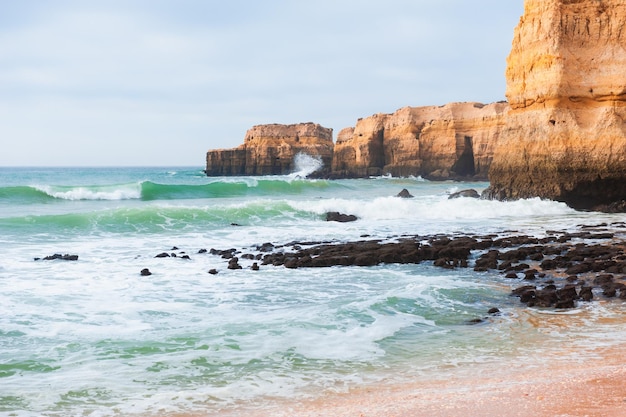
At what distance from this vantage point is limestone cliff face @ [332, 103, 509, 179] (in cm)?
6116

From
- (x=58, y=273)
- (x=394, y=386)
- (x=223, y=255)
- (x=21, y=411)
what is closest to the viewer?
(x=21, y=411)

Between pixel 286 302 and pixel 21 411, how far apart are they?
506 centimetres

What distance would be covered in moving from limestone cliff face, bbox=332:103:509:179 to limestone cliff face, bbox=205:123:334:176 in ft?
39.0

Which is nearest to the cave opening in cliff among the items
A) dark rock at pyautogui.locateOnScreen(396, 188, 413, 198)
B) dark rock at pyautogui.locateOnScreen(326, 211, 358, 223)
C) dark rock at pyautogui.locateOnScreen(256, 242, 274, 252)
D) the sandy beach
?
dark rock at pyautogui.locateOnScreen(396, 188, 413, 198)

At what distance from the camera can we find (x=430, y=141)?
216ft

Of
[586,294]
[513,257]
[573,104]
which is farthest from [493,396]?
[573,104]

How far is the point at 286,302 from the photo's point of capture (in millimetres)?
10438

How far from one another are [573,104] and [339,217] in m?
9.79

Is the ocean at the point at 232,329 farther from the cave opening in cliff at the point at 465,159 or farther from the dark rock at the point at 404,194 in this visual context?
the cave opening in cliff at the point at 465,159

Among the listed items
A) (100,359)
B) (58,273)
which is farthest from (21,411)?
(58,273)

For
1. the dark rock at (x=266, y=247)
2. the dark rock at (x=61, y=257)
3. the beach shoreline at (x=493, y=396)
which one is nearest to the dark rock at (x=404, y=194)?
the dark rock at (x=266, y=247)

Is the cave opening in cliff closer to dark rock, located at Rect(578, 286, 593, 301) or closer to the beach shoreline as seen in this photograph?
dark rock, located at Rect(578, 286, 593, 301)

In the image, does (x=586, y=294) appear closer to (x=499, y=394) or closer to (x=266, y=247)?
(x=499, y=394)

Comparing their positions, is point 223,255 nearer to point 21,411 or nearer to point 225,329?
point 225,329
